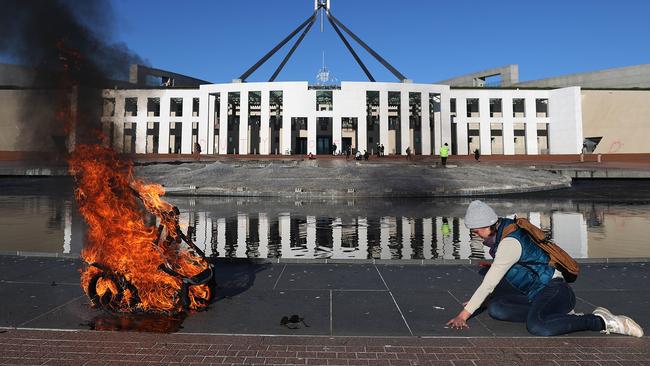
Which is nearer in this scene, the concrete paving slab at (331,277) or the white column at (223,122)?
the concrete paving slab at (331,277)

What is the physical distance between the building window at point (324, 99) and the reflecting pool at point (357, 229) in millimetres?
34266

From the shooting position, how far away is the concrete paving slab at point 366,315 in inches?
145

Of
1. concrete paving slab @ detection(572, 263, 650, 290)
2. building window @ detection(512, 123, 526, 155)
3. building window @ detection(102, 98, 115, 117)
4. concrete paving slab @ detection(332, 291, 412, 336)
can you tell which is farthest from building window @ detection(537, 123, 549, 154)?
building window @ detection(102, 98, 115, 117)

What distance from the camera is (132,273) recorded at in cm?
402

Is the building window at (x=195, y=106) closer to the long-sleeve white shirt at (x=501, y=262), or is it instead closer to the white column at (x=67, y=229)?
the white column at (x=67, y=229)

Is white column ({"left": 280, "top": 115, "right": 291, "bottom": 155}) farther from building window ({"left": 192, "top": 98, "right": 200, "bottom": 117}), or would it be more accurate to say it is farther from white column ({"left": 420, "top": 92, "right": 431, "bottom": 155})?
white column ({"left": 420, "top": 92, "right": 431, "bottom": 155})

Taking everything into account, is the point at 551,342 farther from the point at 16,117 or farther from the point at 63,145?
the point at 16,117

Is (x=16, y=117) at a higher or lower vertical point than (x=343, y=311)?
higher

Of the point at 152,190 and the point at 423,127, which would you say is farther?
the point at 423,127

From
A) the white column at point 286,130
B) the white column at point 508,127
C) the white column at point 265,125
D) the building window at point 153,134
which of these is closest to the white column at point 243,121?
the white column at point 265,125

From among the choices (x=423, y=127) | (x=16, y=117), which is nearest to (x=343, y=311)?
(x=16, y=117)

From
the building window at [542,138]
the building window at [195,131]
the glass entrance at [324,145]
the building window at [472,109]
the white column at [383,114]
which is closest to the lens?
the white column at [383,114]

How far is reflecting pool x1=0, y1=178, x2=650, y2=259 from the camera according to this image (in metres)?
7.54

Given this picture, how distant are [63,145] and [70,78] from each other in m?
0.79
